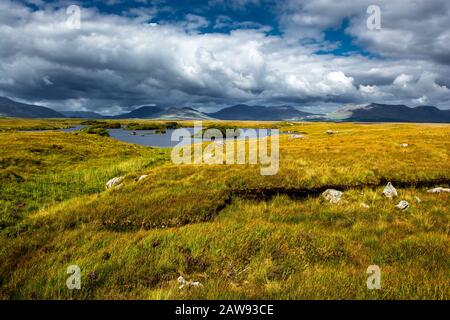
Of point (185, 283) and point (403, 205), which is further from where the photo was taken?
point (403, 205)

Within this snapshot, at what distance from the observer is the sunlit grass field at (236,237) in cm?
729

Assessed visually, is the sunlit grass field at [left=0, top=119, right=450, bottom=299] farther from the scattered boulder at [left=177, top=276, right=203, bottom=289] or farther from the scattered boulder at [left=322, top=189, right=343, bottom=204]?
the scattered boulder at [left=322, top=189, right=343, bottom=204]

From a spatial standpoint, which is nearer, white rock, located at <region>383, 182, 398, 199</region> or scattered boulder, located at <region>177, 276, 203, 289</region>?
scattered boulder, located at <region>177, 276, 203, 289</region>

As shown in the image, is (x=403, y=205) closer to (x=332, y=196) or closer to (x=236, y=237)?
(x=332, y=196)

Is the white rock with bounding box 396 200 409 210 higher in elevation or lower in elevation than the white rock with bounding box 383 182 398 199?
lower

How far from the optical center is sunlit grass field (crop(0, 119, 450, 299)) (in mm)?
7293

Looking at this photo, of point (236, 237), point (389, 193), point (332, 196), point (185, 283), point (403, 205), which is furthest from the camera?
point (389, 193)

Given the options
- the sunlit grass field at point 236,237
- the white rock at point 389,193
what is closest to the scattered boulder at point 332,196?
the sunlit grass field at point 236,237

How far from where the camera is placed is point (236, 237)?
10.5m

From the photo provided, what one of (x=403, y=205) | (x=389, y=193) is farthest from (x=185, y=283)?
(x=389, y=193)

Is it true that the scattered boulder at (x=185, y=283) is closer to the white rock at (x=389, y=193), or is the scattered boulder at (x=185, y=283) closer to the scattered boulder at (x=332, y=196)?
the scattered boulder at (x=332, y=196)

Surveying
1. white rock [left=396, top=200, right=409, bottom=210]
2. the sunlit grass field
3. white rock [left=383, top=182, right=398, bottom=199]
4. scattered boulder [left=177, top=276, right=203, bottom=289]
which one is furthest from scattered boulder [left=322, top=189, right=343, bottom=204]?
scattered boulder [left=177, top=276, right=203, bottom=289]

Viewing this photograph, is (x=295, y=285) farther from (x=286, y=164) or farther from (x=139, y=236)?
(x=286, y=164)
